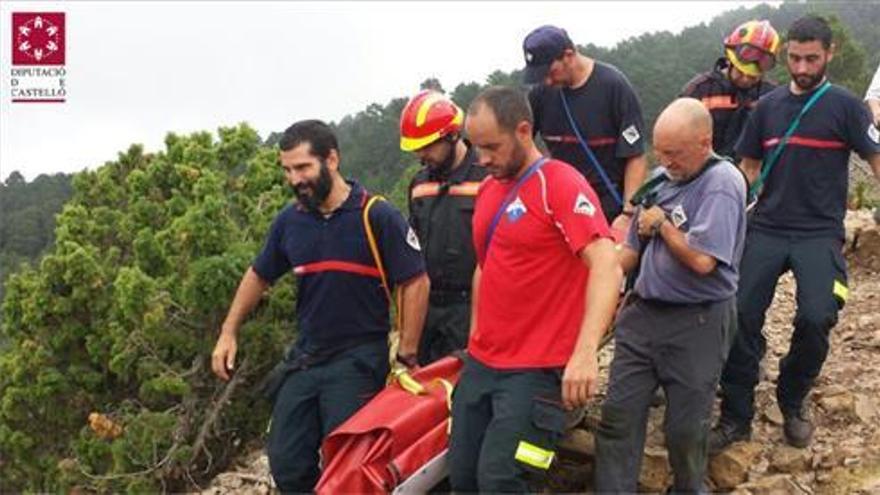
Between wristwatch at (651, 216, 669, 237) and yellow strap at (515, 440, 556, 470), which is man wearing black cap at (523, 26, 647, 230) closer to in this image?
wristwatch at (651, 216, 669, 237)

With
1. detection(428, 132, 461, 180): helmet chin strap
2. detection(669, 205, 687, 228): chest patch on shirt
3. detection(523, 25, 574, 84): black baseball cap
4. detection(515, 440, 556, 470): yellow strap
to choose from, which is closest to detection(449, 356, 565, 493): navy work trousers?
detection(515, 440, 556, 470): yellow strap

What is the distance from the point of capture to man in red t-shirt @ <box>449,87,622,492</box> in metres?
3.66

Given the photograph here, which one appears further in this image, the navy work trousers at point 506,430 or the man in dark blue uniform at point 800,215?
the man in dark blue uniform at point 800,215

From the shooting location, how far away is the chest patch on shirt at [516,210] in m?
3.74

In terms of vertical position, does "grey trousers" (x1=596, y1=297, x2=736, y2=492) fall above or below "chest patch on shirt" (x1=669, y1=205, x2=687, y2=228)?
below

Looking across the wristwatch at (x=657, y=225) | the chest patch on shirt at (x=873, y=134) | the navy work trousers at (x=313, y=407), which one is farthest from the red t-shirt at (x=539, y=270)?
the chest patch on shirt at (x=873, y=134)

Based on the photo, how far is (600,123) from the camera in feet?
17.0

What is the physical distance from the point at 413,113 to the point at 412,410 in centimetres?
143

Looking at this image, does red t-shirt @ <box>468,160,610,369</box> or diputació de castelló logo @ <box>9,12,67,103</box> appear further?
diputació de castelló logo @ <box>9,12,67,103</box>

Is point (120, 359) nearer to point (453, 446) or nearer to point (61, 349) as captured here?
point (61, 349)

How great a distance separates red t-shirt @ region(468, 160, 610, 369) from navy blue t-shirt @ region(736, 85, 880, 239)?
4.92 ft

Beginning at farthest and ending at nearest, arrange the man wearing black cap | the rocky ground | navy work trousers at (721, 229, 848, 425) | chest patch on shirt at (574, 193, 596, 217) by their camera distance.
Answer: the man wearing black cap
the rocky ground
navy work trousers at (721, 229, 848, 425)
chest patch on shirt at (574, 193, 596, 217)

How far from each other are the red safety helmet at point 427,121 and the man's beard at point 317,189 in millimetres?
468

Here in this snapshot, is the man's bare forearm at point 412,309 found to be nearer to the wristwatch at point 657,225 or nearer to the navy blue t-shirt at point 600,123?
the wristwatch at point 657,225
